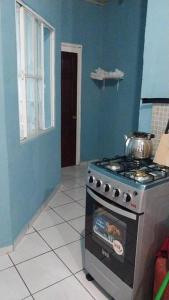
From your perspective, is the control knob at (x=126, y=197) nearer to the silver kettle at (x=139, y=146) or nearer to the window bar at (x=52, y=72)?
the silver kettle at (x=139, y=146)

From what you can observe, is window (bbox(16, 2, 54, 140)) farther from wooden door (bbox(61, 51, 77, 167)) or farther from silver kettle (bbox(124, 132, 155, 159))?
wooden door (bbox(61, 51, 77, 167))

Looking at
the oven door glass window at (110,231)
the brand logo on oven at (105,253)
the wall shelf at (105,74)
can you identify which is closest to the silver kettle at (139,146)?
the oven door glass window at (110,231)

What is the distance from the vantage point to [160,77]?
211 cm

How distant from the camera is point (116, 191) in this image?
1440mm

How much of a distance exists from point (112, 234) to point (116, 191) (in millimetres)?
320

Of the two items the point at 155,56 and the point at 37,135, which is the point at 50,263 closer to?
the point at 37,135

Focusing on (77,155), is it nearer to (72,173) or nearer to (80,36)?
(72,173)

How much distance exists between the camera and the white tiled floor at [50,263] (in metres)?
1.78

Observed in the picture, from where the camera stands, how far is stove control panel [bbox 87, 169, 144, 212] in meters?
1.33

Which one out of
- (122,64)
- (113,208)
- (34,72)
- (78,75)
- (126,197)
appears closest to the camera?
(126,197)

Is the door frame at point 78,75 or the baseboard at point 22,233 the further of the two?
the door frame at point 78,75

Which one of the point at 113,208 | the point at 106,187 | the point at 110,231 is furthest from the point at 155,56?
the point at 110,231

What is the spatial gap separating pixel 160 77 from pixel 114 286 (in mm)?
1683

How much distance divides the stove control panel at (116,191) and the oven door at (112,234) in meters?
0.04
